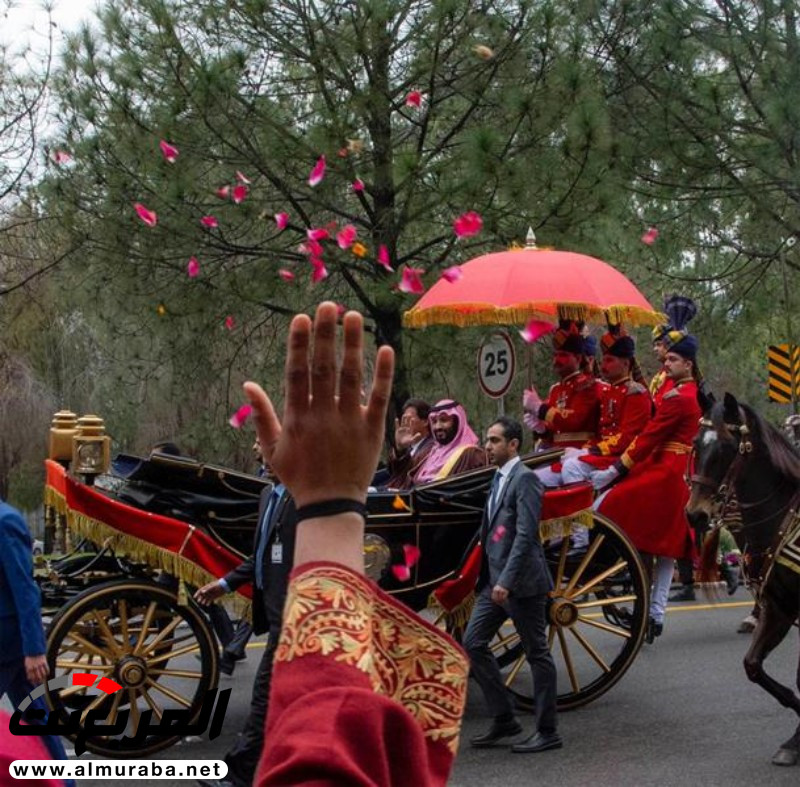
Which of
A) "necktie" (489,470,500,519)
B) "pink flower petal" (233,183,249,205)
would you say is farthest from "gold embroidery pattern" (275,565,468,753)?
"pink flower petal" (233,183,249,205)

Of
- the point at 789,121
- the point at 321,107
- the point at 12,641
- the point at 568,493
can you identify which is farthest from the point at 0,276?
the point at 12,641

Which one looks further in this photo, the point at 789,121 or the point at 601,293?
the point at 789,121

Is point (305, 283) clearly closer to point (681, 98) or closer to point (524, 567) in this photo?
point (681, 98)

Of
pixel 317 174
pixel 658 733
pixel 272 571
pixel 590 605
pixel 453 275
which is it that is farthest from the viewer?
pixel 317 174

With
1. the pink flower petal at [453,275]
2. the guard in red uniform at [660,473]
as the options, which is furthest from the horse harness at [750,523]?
the pink flower petal at [453,275]

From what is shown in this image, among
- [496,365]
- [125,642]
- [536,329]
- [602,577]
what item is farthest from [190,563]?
[496,365]

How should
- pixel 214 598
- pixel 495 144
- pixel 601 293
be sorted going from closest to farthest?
pixel 214 598, pixel 601 293, pixel 495 144

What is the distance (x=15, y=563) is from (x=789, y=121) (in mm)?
10507

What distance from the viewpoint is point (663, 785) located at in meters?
6.17

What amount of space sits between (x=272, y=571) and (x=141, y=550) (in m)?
1.08

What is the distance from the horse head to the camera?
712 centimetres

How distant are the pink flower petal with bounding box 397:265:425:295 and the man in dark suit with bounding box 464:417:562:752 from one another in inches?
177

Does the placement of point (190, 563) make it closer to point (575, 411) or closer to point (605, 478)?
point (605, 478)

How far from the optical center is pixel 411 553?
7559 mm
